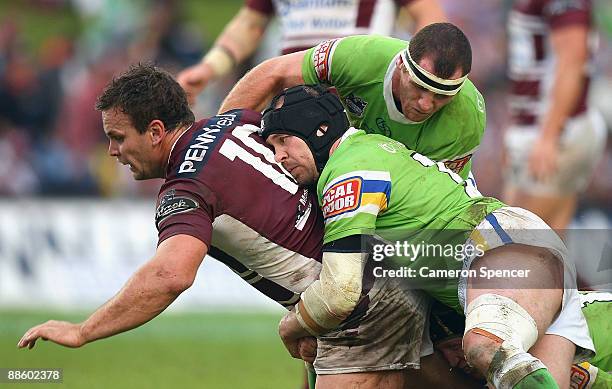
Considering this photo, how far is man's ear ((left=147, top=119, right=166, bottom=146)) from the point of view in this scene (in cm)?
553

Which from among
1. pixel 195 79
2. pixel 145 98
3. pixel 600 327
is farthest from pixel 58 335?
pixel 195 79

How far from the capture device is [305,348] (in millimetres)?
5738

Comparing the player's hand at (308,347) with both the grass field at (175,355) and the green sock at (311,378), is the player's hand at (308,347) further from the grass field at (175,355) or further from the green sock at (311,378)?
the grass field at (175,355)

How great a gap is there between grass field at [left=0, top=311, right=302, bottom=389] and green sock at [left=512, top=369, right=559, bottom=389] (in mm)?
3812

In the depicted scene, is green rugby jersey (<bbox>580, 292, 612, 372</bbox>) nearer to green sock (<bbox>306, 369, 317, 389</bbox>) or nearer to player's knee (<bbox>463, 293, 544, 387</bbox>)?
player's knee (<bbox>463, 293, 544, 387</bbox>)

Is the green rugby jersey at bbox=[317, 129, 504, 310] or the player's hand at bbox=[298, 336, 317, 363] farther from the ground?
the green rugby jersey at bbox=[317, 129, 504, 310]

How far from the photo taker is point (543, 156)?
31.4ft

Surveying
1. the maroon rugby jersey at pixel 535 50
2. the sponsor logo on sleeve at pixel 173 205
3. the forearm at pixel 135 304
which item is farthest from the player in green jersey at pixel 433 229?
the maroon rugby jersey at pixel 535 50

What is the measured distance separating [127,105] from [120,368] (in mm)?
4688

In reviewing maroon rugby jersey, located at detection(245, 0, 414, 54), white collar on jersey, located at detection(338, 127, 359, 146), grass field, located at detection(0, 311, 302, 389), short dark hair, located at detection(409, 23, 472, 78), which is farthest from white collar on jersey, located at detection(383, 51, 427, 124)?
grass field, located at detection(0, 311, 302, 389)

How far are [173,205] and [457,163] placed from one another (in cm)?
184

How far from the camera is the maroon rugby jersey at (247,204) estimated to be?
5.33 metres

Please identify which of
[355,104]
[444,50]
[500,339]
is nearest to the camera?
[500,339]

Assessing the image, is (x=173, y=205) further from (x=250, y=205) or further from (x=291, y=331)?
(x=291, y=331)
